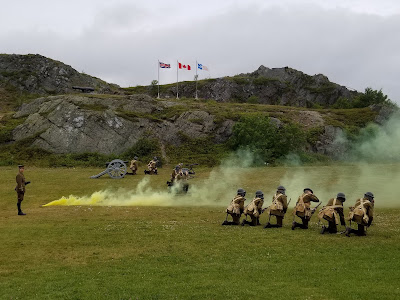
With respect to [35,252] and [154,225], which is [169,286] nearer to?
[35,252]

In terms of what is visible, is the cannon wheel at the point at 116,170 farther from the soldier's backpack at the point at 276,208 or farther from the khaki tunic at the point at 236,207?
the soldier's backpack at the point at 276,208

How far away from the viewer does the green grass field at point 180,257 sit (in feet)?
36.7

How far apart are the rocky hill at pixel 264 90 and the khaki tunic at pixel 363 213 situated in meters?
97.9

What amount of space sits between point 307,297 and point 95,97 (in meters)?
67.8

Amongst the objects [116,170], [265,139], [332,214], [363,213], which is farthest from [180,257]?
[265,139]

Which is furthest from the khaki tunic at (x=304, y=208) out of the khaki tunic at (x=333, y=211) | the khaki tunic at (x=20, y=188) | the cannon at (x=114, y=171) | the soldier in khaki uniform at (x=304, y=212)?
the cannon at (x=114, y=171)

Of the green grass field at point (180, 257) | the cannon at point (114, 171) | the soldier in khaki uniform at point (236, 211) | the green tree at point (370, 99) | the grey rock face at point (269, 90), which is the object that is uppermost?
the grey rock face at point (269, 90)

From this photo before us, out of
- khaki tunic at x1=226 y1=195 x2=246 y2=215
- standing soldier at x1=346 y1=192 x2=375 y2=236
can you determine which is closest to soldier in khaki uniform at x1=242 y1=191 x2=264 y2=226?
khaki tunic at x1=226 y1=195 x2=246 y2=215

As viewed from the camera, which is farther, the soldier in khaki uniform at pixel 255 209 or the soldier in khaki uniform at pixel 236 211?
the soldier in khaki uniform at pixel 236 211

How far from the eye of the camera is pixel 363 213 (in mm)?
17547

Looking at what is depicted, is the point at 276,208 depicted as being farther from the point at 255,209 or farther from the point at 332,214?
the point at 332,214

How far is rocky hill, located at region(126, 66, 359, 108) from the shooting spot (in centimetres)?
11631

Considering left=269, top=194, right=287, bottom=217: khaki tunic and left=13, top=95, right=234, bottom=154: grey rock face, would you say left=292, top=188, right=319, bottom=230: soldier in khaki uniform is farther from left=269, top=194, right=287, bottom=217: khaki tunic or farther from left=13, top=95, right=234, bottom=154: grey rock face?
left=13, top=95, right=234, bottom=154: grey rock face

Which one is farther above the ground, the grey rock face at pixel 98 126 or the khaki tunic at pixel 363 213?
the grey rock face at pixel 98 126
